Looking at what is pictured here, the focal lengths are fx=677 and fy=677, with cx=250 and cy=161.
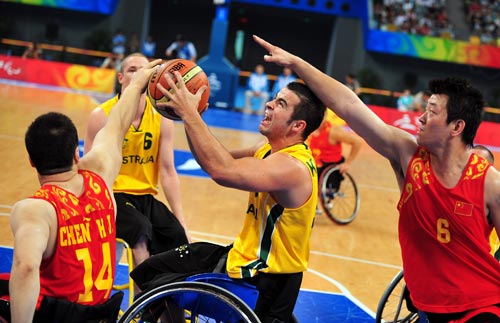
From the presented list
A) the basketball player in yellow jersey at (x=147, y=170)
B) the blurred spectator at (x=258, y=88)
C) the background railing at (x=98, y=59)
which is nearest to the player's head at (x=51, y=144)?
the basketball player in yellow jersey at (x=147, y=170)

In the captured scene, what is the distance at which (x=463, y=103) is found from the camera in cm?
344

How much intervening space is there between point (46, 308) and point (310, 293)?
358cm

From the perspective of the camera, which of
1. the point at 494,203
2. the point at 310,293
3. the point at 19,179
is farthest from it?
the point at 19,179

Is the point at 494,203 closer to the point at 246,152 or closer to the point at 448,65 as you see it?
the point at 246,152

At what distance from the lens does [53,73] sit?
2033cm

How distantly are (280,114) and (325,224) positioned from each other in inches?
205

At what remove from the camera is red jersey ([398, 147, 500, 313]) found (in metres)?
3.40

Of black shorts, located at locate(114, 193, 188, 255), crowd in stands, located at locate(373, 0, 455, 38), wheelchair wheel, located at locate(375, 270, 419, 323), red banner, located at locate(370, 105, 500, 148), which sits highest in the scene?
crowd in stands, located at locate(373, 0, 455, 38)

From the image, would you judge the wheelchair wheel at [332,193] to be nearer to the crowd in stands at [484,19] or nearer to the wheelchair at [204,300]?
the wheelchair at [204,300]

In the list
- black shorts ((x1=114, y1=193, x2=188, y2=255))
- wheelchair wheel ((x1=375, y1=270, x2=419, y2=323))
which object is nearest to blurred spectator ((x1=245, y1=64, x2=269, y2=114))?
wheelchair wheel ((x1=375, y1=270, x2=419, y2=323))

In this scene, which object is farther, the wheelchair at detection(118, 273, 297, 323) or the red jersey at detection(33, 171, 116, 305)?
the wheelchair at detection(118, 273, 297, 323)

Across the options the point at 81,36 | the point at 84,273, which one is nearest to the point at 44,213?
the point at 84,273

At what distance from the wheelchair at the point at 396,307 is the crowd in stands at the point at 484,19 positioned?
20.4 meters

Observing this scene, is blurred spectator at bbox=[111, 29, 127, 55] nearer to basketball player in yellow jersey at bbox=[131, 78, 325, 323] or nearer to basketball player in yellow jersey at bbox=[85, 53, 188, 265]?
basketball player in yellow jersey at bbox=[85, 53, 188, 265]
